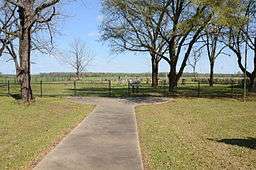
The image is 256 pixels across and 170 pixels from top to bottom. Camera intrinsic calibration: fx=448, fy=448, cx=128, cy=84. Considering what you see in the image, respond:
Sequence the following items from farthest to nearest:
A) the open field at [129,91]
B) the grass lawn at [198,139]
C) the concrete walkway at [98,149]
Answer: the open field at [129,91], the grass lawn at [198,139], the concrete walkway at [98,149]

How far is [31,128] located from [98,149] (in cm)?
511

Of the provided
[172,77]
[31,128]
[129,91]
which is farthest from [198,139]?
[129,91]

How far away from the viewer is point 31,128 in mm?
15672

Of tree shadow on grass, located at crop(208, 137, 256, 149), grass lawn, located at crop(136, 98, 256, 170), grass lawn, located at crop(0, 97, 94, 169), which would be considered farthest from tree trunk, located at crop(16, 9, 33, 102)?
tree shadow on grass, located at crop(208, 137, 256, 149)

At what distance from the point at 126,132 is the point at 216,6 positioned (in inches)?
714

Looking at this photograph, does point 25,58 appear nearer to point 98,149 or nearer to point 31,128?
point 31,128

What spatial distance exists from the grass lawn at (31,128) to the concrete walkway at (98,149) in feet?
1.39

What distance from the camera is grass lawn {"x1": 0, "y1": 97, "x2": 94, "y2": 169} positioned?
412 inches

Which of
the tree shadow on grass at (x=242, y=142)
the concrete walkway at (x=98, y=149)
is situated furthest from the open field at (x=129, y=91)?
the tree shadow on grass at (x=242, y=142)

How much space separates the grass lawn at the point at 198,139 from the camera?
33.4 feet

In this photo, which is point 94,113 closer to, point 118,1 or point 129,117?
point 129,117

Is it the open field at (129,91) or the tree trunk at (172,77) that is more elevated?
the tree trunk at (172,77)

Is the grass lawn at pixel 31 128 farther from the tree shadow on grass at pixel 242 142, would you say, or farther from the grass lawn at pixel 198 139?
the tree shadow on grass at pixel 242 142

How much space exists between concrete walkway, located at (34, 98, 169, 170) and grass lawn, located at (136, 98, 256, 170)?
38cm
